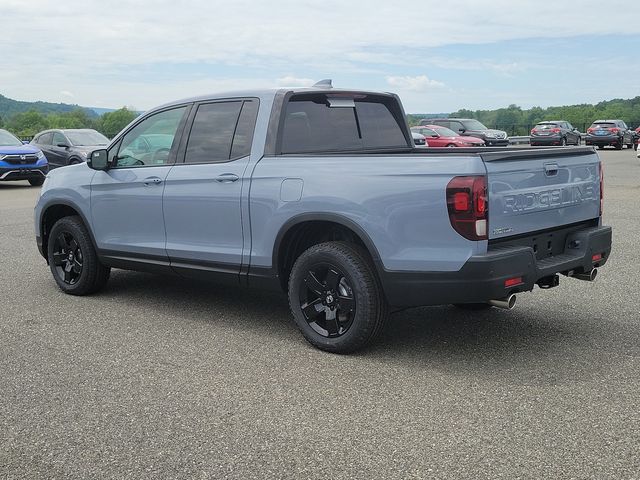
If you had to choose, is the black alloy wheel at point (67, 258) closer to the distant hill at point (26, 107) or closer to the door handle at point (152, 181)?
the door handle at point (152, 181)

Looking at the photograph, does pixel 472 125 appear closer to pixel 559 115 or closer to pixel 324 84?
pixel 324 84

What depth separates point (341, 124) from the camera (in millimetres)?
5645

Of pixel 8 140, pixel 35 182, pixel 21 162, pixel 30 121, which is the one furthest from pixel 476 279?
pixel 30 121

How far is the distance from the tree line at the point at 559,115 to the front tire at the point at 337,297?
4712 centimetres

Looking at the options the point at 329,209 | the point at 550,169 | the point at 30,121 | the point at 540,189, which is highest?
the point at 30,121

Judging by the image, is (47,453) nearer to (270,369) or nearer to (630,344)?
(270,369)

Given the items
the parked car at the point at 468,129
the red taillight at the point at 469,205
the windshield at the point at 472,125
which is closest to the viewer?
the red taillight at the point at 469,205


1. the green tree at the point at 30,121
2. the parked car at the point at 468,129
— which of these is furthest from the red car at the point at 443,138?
the green tree at the point at 30,121

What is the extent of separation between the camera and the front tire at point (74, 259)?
258 inches

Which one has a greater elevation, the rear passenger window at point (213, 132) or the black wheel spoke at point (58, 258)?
the rear passenger window at point (213, 132)

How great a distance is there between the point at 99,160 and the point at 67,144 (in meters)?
15.8

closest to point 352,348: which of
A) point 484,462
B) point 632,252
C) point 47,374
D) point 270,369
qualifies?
point 270,369

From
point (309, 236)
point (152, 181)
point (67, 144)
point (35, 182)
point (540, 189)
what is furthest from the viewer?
point (35, 182)

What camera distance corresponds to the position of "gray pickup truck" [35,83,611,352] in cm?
429
